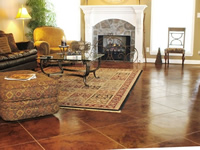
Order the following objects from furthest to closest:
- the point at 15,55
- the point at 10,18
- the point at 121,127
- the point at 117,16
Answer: the point at 117,16, the point at 10,18, the point at 15,55, the point at 121,127

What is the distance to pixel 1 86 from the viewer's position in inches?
124

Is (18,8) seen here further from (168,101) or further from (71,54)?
(168,101)

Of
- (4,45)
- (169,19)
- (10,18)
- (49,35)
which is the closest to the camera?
(4,45)

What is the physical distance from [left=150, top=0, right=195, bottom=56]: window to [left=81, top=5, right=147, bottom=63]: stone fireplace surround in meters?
0.35

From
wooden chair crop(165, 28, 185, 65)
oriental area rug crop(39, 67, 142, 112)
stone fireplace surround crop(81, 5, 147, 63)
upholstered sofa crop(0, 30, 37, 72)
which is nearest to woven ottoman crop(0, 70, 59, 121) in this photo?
oriental area rug crop(39, 67, 142, 112)

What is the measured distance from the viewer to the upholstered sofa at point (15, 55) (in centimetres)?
537

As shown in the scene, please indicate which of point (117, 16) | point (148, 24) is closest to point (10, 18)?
point (117, 16)

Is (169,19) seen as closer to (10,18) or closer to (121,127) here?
(10,18)

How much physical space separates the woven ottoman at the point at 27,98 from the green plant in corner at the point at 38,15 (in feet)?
15.4

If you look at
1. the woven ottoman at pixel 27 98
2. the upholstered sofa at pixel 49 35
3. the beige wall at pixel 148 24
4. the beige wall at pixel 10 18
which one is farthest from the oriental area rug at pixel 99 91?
the beige wall at pixel 10 18

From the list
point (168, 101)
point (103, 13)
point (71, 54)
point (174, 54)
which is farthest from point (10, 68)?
point (174, 54)

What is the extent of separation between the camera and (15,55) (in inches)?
220

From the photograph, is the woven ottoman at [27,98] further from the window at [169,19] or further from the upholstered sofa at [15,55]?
the window at [169,19]

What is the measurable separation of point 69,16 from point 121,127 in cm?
600
